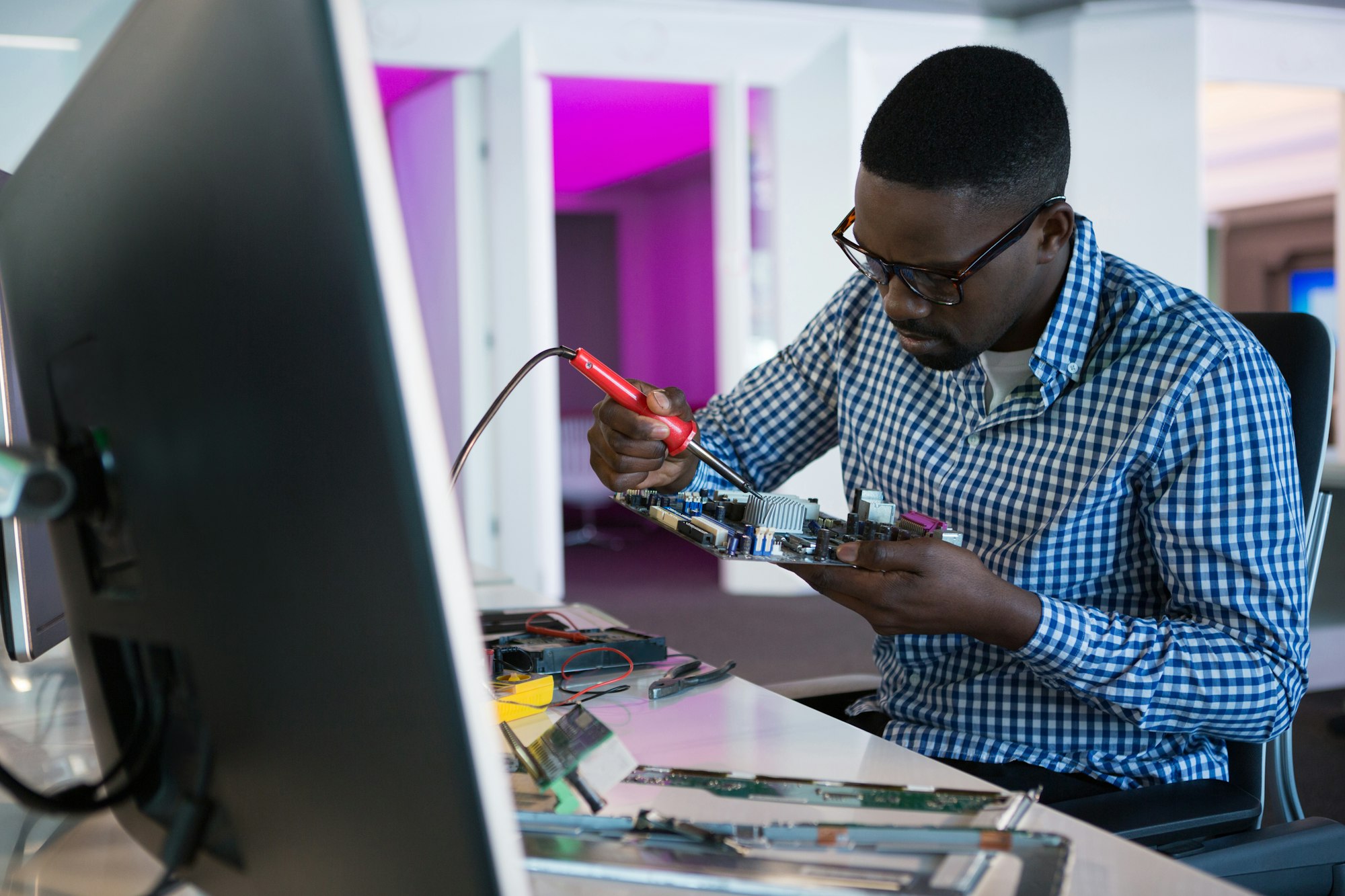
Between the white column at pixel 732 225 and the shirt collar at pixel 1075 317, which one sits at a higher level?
the white column at pixel 732 225

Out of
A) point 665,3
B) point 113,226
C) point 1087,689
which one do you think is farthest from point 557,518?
point 113,226

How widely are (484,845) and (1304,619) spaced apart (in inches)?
38.7

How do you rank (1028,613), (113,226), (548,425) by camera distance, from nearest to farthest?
(113,226)
(1028,613)
(548,425)

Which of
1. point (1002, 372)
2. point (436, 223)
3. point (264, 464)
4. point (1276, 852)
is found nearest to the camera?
point (264, 464)

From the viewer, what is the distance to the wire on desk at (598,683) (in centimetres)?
102

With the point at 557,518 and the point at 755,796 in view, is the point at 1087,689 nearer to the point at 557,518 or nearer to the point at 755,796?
the point at 755,796

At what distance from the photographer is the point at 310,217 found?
340 millimetres

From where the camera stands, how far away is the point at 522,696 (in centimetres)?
97

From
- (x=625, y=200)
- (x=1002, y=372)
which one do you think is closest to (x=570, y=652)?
(x=1002, y=372)

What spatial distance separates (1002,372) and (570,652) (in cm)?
62

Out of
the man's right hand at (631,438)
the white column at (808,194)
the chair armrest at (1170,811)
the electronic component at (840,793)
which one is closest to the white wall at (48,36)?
the white column at (808,194)

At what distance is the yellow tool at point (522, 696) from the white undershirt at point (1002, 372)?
2.07ft

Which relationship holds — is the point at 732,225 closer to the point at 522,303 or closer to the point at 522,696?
the point at 522,303

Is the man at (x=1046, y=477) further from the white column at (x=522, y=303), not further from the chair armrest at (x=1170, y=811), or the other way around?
the white column at (x=522, y=303)
